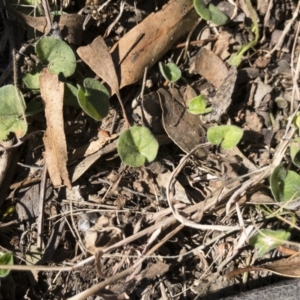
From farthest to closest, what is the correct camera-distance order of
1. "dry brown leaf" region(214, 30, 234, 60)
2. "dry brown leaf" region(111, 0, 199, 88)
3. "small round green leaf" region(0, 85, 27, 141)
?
"dry brown leaf" region(214, 30, 234, 60) → "dry brown leaf" region(111, 0, 199, 88) → "small round green leaf" region(0, 85, 27, 141)

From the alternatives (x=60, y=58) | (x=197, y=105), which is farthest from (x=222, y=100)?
(x=60, y=58)

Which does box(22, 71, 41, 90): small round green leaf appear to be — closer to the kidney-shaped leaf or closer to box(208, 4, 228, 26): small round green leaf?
box(208, 4, 228, 26): small round green leaf

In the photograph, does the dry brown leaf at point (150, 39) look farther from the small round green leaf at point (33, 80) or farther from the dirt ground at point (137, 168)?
the small round green leaf at point (33, 80)

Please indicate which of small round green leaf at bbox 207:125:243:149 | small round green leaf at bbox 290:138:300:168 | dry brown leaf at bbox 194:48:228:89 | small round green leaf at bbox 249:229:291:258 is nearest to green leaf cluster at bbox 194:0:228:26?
dry brown leaf at bbox 194:48:228:89

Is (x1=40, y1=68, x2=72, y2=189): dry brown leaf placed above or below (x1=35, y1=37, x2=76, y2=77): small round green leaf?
below

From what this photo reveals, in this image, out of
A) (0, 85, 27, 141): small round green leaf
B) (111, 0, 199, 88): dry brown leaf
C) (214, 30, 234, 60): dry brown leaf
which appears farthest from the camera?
(214, 30, 234, 60): dry brown leaf

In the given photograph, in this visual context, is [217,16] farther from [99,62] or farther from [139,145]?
[139,145]

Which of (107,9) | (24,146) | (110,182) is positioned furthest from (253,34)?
(24,146)
